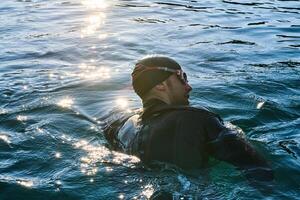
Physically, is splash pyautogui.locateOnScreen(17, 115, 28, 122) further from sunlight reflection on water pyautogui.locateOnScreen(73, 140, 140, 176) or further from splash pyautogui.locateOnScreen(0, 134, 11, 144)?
sunlight reflection on water pyautogui.locateOnScreen(73, 140, 140, 176)

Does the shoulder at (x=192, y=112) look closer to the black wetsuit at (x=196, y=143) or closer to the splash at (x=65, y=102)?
the black wetsuit at (x=196, y=143)

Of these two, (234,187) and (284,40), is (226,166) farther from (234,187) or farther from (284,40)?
(284,40)

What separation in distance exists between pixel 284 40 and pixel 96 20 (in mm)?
6521

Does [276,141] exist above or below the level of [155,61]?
below

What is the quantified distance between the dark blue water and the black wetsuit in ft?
0.72

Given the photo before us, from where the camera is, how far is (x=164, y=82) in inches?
245

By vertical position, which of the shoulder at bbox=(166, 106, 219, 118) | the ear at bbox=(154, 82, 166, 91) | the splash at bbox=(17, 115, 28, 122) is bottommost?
the splash at bbox=(17, 115, 28, 122)

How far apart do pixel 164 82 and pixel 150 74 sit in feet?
0.58

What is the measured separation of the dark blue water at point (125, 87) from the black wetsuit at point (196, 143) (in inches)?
8.7

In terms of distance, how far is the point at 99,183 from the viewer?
6227 mm

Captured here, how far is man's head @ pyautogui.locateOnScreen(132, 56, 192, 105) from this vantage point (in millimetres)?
6184

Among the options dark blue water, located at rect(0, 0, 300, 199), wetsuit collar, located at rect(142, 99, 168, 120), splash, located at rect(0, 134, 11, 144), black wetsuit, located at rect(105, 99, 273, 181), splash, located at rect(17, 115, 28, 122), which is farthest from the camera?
splash, located at rect(17, 115, 28, 122)

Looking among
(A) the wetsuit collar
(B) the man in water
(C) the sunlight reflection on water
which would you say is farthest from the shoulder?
(C) the sunlight reflection on water

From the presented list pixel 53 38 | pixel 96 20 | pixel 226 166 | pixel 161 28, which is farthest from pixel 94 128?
pixel 96 20
